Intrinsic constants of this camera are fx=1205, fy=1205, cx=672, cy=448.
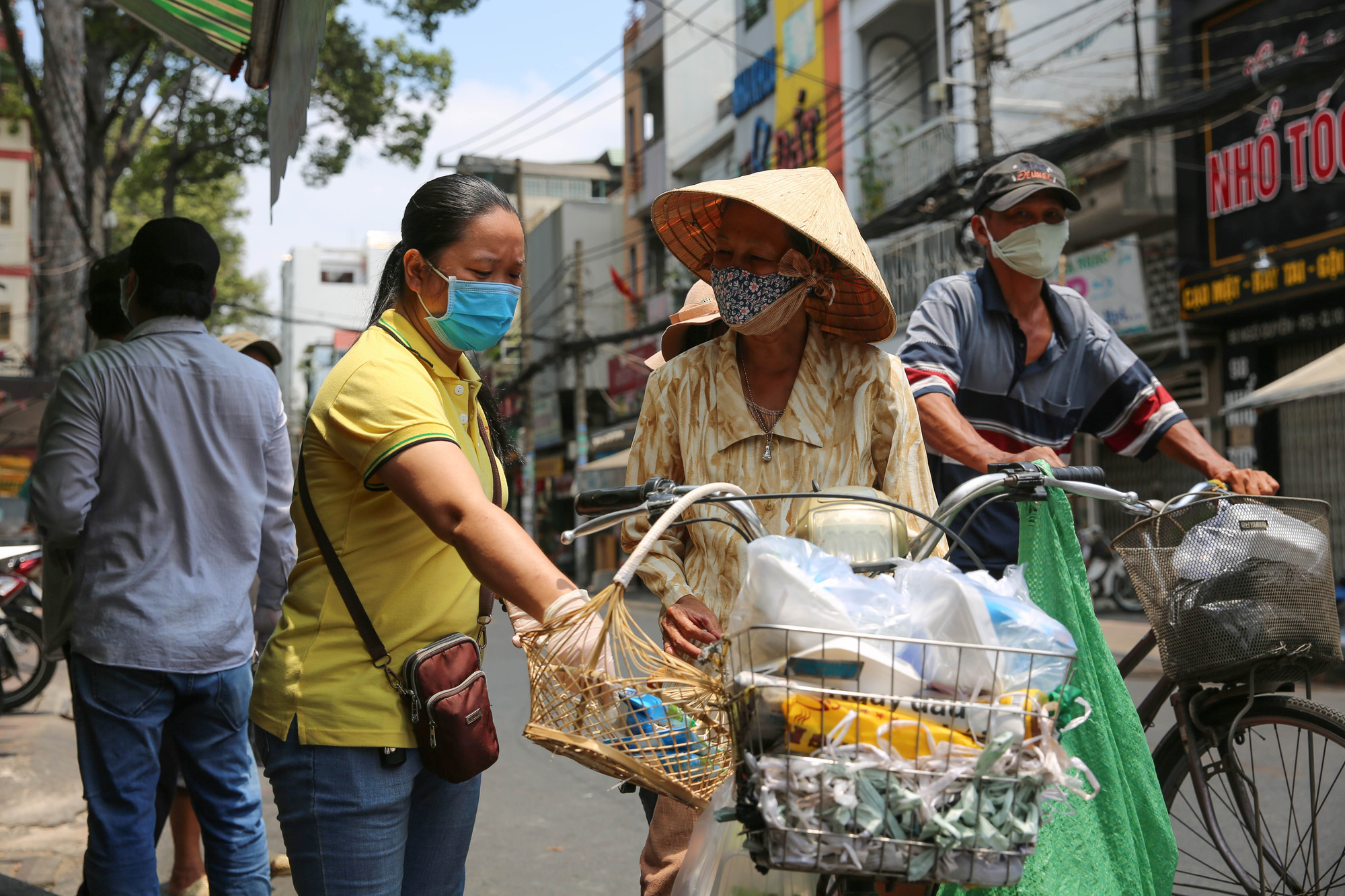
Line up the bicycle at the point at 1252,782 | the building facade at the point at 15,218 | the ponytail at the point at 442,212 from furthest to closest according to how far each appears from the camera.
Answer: the building facade at the point at 15,218 → the bicycle at the point at 1252,782 → the ponytail at the point at 442,212

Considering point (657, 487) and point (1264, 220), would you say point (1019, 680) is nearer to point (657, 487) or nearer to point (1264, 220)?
point (657, 487)

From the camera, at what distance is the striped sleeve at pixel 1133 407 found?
320cm

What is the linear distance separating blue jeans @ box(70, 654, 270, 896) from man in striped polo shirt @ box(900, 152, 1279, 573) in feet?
6.43

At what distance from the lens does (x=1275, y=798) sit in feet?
8.66

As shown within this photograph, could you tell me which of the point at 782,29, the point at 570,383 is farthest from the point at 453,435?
the point at 570,383

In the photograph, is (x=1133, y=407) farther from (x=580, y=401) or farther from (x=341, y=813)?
(x=580, y=401)

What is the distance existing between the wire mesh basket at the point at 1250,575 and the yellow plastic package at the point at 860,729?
1.39 meters

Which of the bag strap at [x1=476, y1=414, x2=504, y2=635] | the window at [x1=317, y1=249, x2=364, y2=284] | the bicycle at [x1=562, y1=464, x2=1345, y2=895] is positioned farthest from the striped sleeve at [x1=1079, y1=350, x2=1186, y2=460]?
the window at [x1=317, y1=249, x2=364, y2=284]

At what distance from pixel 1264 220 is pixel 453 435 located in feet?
40.3

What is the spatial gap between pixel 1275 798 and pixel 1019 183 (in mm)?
1614

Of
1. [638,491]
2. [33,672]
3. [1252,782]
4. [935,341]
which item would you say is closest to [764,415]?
[638,491]

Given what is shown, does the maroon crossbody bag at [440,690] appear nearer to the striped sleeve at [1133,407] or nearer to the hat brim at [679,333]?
the hat brim at [679,333]

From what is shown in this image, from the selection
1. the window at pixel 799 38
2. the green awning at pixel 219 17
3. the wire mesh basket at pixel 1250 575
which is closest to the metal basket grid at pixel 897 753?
the wire mesh basket at pixel 1250 575

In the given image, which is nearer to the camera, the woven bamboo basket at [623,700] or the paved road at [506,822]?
the woven bamboo basket at [623,700]
